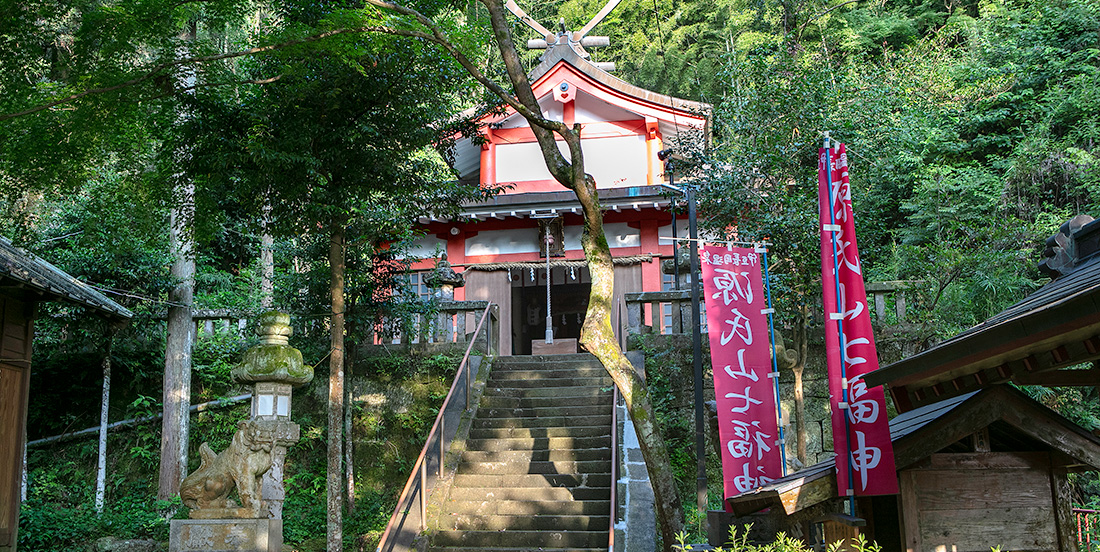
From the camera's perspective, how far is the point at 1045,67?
17.0m

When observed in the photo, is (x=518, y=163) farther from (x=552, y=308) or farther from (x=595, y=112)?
(x=552, y=308)

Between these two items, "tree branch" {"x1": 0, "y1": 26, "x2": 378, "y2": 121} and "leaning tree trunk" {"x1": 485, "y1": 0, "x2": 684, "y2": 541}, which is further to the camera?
"tree branch" {"x1": 0, "y1": 26, "x2": 378, "y2": 121}

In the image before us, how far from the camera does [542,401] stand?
11.5 metres

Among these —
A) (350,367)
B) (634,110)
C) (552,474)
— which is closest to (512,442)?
(552,474)

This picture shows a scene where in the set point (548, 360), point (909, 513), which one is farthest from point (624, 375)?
point (548, 360)

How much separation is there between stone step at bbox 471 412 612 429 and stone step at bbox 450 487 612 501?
1339 millimetres

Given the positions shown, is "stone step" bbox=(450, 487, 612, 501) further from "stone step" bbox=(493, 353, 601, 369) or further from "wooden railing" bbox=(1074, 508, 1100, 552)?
"wooden railing" bbox=(1074, 508, 1100, 552)

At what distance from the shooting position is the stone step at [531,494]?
371 inches

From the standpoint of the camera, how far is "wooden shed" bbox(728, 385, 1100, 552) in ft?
15.9

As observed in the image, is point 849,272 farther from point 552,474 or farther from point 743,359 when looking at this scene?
point 552,474

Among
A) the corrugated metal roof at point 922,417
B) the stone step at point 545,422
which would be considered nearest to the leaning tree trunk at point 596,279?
the corrugated metal roof at point 922,417

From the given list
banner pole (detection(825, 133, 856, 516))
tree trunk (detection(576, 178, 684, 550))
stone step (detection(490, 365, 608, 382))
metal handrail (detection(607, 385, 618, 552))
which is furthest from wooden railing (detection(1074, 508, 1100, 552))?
stone step (detection(490, 365, 608, 382))

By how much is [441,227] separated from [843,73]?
8.83m

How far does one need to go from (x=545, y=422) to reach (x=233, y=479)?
15.7 ft
